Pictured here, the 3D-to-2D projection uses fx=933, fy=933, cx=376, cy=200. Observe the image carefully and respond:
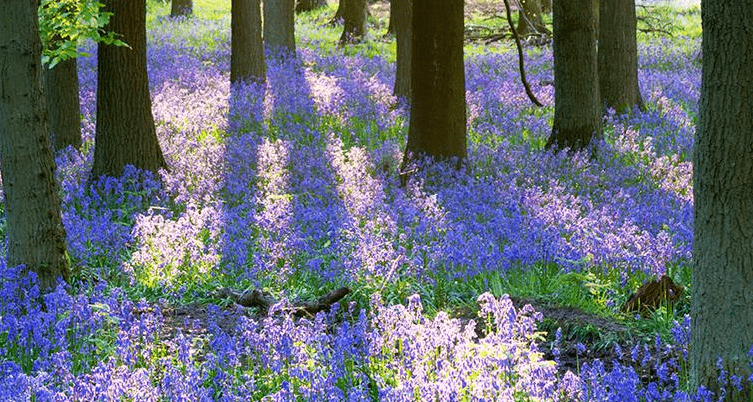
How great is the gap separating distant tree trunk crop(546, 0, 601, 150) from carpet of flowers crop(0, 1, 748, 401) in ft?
1.27

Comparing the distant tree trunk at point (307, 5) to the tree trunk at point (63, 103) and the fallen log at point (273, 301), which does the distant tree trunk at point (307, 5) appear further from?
the fallen log at point (273, 301)

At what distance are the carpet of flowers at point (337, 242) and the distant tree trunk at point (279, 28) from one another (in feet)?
10.5

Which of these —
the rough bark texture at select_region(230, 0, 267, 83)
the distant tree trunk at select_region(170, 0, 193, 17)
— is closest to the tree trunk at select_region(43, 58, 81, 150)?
the rough bark texture at select_region(230, 0, 267, 83)

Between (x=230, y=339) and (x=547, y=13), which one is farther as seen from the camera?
(x=547, y=13)

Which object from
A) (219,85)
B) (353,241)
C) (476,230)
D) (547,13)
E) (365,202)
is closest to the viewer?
(353,241)

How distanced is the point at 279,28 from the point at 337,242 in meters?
13.4

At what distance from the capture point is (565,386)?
16.1 ft

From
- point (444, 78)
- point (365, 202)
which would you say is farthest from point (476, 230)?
point (444, 78)

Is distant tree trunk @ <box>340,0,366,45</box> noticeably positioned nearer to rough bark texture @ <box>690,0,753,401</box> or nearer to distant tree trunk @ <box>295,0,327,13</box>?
distant tree trunk @ <box>295,0,327,13</box>

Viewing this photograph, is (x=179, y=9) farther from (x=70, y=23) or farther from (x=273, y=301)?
(x=273, y=301)

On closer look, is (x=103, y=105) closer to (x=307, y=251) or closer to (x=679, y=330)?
(x=307, y=251)

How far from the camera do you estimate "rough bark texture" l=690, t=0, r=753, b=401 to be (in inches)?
186

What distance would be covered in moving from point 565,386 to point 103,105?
776 centimetres

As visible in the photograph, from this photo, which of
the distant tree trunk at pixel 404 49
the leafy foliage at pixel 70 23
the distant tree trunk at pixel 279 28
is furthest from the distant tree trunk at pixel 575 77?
the distant tree trunk at pixel 279 28
